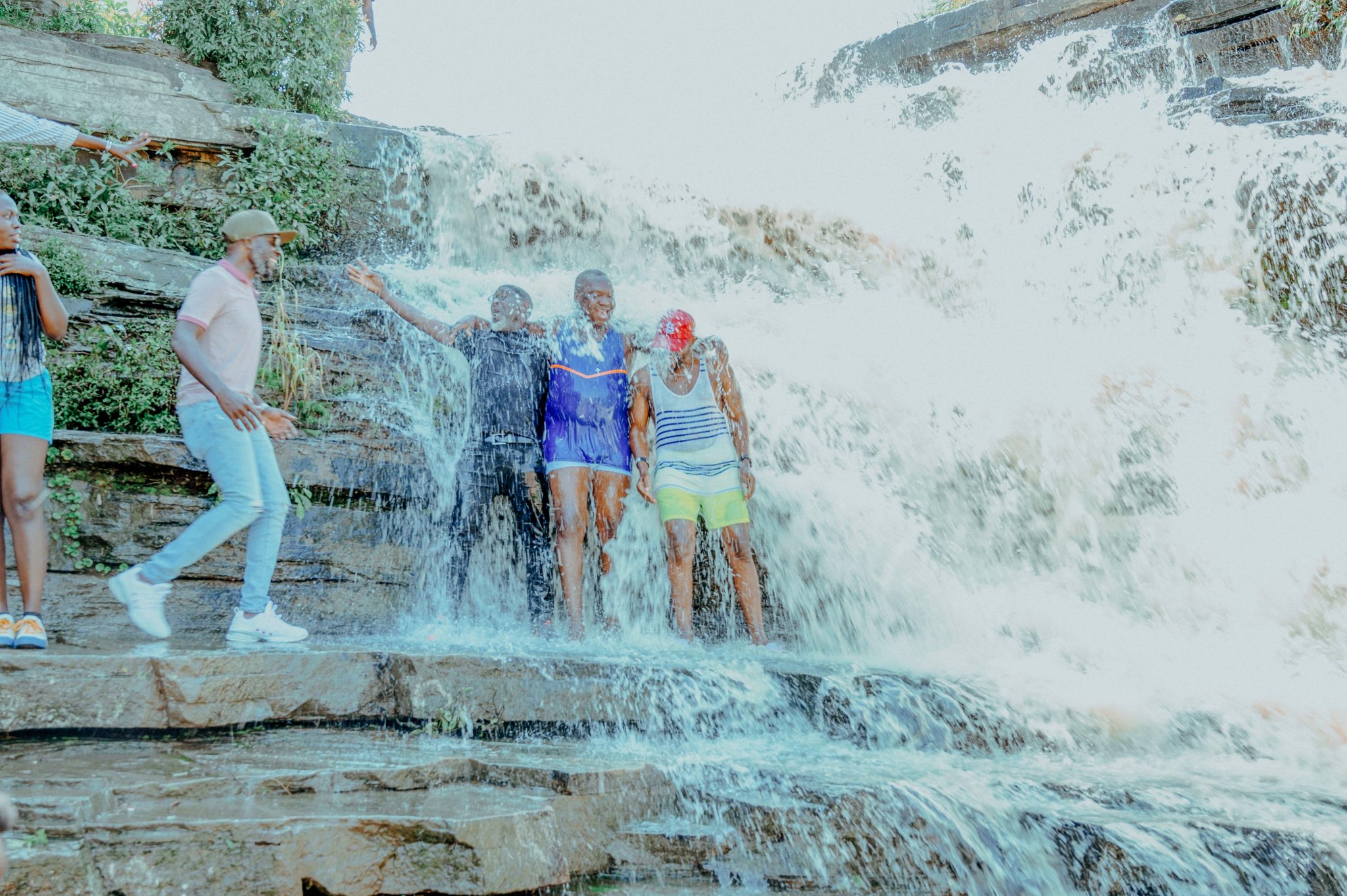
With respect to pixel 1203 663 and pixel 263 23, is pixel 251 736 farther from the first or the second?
pixel 263 23

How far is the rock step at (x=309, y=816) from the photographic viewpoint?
3.16m

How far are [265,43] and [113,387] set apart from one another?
666 centimetres

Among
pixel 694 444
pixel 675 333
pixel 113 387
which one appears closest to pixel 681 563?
pixel 694 444

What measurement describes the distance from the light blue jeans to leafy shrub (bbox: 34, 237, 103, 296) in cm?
302

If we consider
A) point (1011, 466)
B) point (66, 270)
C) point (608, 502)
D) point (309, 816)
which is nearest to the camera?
point (309, 816)

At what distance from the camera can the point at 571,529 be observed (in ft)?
19.7

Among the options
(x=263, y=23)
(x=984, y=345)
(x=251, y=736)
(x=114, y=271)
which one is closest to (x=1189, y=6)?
(x=984, y=345)

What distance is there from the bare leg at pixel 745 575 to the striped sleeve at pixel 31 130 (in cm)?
486

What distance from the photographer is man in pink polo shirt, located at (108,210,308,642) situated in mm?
4695

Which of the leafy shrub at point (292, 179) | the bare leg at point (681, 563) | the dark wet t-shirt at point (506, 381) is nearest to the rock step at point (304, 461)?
the dark wet t-shirt at point (506, 381)

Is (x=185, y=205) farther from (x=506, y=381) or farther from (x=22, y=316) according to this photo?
(x=22, y=316)

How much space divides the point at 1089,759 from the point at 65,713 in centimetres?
430

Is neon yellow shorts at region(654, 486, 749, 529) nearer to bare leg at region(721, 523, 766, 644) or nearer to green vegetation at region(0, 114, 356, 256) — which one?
bare leg at region(721, 523, 766, 644)

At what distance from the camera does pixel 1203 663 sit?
6652mm
